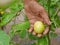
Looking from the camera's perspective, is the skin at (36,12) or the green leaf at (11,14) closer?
the skin at (36,12)

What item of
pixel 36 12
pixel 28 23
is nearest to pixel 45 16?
pixel 36 12

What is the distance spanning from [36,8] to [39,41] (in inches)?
5.1

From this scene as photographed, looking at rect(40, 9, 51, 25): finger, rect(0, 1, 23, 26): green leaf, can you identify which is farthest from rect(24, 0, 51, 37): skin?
rect(0, 1, 23, 26): green leaf

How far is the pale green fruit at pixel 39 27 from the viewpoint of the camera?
740 millimetres

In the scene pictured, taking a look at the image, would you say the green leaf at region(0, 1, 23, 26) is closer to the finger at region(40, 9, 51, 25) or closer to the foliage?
the foliage

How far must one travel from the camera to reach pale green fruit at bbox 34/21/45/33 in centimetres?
74

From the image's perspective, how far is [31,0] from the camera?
72cm

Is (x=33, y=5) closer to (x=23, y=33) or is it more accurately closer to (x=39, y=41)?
(x=39, y=41)

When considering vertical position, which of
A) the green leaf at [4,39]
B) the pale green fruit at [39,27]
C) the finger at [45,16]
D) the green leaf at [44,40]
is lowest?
the green leaf at [44,40]

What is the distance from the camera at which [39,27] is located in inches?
29.2

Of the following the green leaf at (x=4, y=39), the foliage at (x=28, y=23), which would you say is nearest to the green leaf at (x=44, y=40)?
the foliage at (x=28, y=23)

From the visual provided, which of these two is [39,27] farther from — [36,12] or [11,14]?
[11,14]

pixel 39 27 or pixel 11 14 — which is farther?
pixel 11 14

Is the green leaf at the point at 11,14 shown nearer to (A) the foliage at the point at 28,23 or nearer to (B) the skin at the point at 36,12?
(A) the foliage at the point at 28,23
